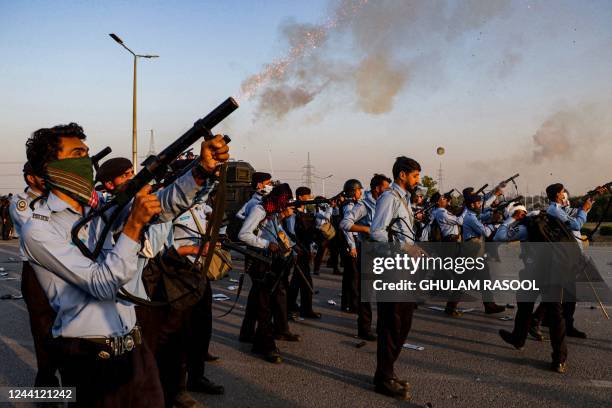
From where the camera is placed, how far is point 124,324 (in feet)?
7.95

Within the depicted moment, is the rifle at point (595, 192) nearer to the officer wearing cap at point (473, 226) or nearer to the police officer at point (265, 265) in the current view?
the officer wearing cap at point (473, 226)

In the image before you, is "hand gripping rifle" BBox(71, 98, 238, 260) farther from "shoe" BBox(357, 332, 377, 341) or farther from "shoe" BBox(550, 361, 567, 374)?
"shoe" BBox(357, 332, 377, 341)

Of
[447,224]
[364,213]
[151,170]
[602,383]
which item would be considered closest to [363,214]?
[364,213]

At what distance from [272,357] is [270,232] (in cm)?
152

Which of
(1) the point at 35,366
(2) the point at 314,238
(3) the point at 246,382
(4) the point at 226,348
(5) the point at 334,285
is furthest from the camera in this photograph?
(2) the point at 314,238

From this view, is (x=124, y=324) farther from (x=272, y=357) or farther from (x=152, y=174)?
(x=272, y=357)

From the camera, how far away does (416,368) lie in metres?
5.48

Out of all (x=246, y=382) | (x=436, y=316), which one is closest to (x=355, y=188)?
(x=436, y=316)

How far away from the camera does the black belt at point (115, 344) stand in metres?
2.29

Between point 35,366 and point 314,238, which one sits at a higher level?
point 314,238

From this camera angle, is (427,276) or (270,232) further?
(427,276)

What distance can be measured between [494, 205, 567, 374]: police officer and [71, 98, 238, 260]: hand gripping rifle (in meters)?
4.43

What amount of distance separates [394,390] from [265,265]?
2.05 metres

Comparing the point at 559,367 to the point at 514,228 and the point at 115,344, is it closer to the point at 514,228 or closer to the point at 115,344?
the point at 514,228
